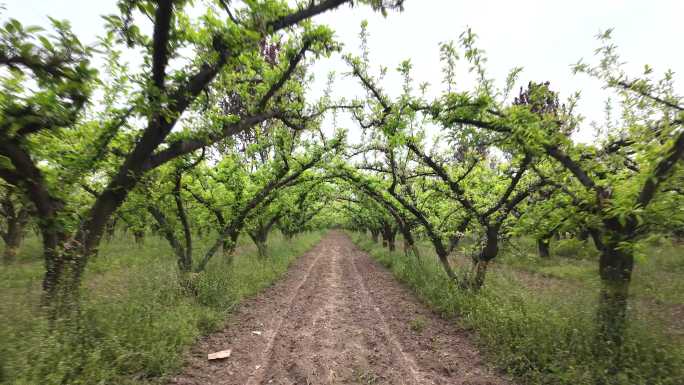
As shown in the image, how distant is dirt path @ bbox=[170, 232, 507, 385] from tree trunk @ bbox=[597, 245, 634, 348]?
200 cm

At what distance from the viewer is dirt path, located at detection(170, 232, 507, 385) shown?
17.4ft

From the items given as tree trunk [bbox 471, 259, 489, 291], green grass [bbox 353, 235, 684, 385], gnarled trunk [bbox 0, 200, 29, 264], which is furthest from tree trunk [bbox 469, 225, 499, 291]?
gnarled trunk [bbox 0, 200, 29, 264]

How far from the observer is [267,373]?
5.36 metres

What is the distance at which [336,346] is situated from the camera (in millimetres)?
6562

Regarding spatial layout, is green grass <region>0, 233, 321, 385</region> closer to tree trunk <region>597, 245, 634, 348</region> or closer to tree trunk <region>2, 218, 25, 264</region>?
tree trunk <region>597, 245, 634, 348</region>

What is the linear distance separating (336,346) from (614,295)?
5.36 meters

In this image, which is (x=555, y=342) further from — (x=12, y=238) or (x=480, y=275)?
(x=12, y=238)

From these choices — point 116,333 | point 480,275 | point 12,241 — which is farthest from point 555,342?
point 12,241

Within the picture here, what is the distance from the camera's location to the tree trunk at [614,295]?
5.07m

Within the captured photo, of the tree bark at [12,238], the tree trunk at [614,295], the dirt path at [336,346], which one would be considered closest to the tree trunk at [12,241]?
the tree bark at [12,238]

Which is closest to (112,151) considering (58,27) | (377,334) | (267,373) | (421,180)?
(58,27)

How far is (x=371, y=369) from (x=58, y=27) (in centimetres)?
643

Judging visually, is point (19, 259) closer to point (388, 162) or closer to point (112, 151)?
point (112, 151)

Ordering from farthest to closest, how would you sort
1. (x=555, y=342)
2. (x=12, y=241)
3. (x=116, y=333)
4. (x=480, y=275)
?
(x=12, y=241) < (x=480, y=275) < (x=555, y=342) < (x=116, y=333)
